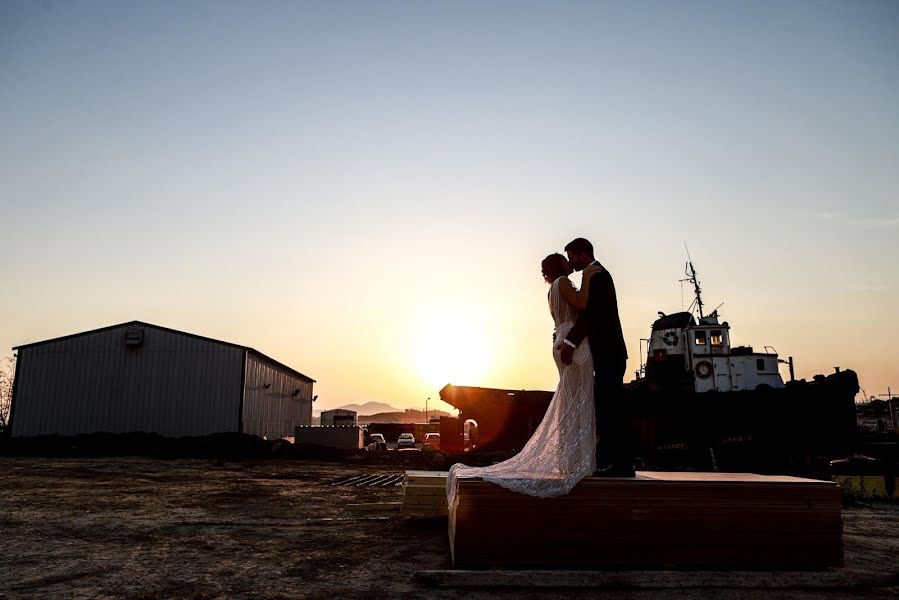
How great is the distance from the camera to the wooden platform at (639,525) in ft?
16.1

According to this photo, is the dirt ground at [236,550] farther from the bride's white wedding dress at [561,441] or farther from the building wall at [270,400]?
the building wall at [270,400]

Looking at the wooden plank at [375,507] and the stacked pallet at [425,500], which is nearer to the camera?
the stacked pallet at [425,500]

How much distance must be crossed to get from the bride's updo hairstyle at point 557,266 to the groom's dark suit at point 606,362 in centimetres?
40

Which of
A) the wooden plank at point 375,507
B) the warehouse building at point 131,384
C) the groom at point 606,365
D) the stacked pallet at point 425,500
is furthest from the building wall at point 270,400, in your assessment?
the groom at point 606,365

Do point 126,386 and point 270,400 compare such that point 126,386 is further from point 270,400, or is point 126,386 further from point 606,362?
point 606,362

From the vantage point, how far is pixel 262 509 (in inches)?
397

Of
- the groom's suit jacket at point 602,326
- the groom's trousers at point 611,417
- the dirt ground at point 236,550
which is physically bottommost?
the dirt ground at point 236,550

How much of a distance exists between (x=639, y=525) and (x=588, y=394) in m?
1.15

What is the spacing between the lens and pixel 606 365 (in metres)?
5.43

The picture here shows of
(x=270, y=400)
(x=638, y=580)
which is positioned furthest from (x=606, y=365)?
(x=270, y=400)

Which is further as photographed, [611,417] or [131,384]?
[131,384]

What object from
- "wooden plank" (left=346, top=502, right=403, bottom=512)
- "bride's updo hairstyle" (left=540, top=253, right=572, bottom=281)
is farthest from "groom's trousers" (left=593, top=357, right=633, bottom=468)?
"wooden plank" (left=346, top=502, right=403, bottom=512)

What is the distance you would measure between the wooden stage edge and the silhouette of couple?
799 mm

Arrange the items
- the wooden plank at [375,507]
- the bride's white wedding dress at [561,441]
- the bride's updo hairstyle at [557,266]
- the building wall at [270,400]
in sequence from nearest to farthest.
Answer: the bride's white wedding dress at [561,441], the bride's updo hairstyle at [557,266], the wooden plank at [375,507], the building wall at [270,400]
